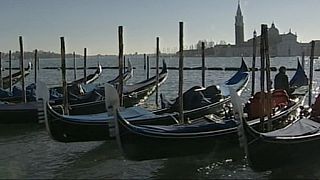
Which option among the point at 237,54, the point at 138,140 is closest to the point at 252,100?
the point at 138,140

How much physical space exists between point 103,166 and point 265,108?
278 cm

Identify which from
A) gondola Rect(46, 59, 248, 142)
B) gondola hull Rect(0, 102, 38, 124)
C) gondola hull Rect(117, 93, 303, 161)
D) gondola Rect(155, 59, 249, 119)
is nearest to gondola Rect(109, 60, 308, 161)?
gondola hull Rect(117, 93, 303, 161)

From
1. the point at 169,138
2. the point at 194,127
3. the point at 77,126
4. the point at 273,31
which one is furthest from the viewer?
the point at 273,31

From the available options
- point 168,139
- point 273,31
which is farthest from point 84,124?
point 273,31

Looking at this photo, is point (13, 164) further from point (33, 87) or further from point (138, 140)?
point (33, 87)

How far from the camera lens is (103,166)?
912 centimetres

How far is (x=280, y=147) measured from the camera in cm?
763

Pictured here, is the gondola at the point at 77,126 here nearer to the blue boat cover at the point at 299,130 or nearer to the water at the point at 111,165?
the water at the point at 111,165

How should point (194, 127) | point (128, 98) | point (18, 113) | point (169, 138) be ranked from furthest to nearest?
point (128, 98) < point (18, 113) < point (194, 127) < point (169, 138)

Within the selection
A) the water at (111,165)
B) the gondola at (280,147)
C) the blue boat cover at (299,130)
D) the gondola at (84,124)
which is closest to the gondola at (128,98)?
the water at (111,165)

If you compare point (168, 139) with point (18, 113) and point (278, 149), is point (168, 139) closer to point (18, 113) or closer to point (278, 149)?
point (278, 149)

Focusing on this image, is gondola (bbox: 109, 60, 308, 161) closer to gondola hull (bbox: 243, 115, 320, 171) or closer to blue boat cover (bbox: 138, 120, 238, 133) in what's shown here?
blue boat cover (bbox: 138, 120, 238, 133)

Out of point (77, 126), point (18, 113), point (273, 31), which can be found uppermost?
point (273, 31)

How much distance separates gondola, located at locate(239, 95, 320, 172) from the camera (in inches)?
295
